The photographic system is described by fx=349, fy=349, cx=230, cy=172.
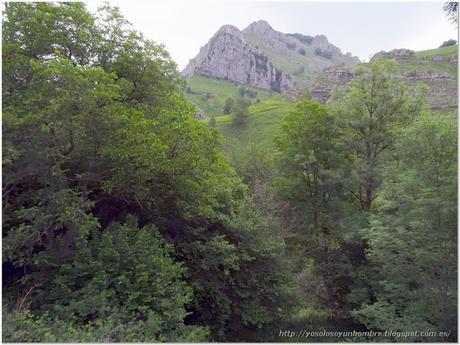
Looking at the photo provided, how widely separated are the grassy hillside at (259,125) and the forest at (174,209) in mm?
44731

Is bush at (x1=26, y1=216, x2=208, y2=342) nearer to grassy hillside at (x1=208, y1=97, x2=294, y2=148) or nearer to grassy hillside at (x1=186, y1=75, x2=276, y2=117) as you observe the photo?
grassy hillside at (x1=208, y1=97, x2=294, y2=148)

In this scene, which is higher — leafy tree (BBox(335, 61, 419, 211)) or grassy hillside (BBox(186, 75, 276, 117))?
grassy hillside (BBox(186, 75, 276, 117))

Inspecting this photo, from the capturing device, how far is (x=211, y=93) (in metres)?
156

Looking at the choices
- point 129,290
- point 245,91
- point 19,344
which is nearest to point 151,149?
point 129,290

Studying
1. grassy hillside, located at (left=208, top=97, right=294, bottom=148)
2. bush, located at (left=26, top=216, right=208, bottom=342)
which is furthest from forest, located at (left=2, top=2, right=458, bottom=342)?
grassy hillside, located at (left=208, top=97, right=294, bottom=148)

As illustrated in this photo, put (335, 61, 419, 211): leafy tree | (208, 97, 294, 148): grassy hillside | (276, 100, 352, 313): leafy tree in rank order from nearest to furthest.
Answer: (335, 61, 419, 211): leafy tree
(276, 100, 352, 313): leafy tree
(208, 97, 294, 148): grassy hillside

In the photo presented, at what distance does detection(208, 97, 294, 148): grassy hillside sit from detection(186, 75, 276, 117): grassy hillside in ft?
101

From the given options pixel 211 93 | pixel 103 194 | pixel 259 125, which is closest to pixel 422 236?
pixel 103 194

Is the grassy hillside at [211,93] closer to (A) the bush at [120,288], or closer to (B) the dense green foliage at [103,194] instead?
(B) the dense green foliage at [103,194]

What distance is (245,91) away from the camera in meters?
165

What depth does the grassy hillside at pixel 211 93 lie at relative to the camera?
134 m

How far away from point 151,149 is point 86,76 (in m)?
3.41

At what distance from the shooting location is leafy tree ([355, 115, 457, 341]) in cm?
1374

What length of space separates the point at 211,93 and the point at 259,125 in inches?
3107
